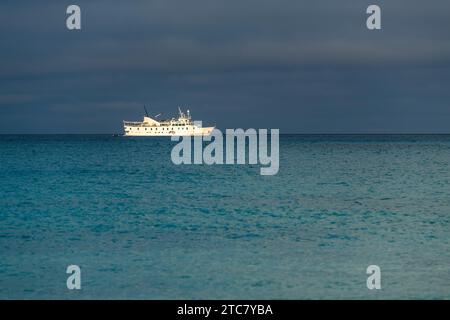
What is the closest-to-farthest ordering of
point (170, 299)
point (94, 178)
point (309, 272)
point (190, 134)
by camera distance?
point (170, 299) → point (309, 272) → point (94, 178) → point (190, 134)

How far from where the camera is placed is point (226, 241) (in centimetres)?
2397

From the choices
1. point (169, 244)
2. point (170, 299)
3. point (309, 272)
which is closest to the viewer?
point (170, 299)

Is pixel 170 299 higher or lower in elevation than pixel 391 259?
lower

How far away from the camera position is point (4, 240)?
2431 centimetres

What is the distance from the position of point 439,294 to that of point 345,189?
29.6 metres

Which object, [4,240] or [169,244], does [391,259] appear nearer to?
[169,244]

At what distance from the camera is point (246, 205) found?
118ft

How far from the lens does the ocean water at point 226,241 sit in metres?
17.4

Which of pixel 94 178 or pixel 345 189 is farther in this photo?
pixel 94 178

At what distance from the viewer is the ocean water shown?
17.4 m
